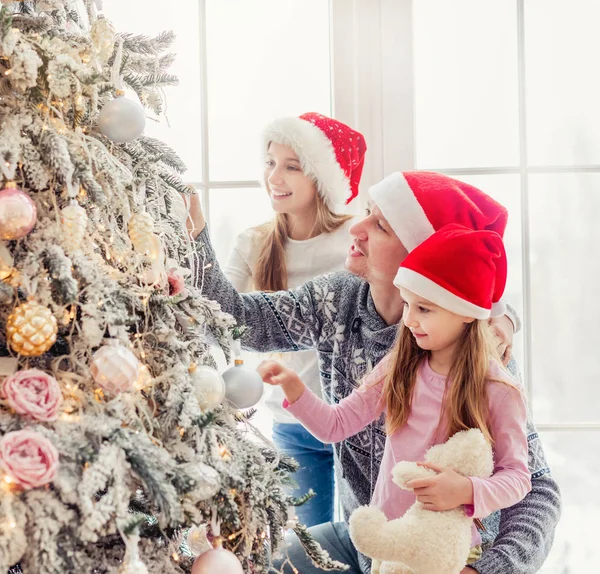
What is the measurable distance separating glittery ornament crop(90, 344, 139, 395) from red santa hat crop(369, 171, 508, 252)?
2.23 feet

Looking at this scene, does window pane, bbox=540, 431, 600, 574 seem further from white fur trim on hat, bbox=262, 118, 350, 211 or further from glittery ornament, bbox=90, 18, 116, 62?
glittery ornament, bbox=90, 18, 116, 62

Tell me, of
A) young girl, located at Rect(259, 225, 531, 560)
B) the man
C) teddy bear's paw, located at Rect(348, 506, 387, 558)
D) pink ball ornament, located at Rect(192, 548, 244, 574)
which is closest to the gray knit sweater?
the man

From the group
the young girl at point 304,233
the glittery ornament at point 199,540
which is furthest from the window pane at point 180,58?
the glittery ornament at point 199,540

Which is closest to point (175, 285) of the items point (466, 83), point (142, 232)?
point (142, 232)

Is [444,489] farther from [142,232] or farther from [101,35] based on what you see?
[101,35]

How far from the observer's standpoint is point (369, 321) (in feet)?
4.41

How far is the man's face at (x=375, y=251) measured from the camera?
1.28 metres

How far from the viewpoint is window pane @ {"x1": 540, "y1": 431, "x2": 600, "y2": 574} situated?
5.63ft

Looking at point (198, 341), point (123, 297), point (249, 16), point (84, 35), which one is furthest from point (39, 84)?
point (249, 16)

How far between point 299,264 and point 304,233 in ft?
0.29

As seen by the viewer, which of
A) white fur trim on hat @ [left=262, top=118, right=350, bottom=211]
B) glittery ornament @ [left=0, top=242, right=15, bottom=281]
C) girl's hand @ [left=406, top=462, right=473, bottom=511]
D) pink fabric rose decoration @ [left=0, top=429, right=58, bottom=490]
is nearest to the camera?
pink fabric rose decoration @ [left=0, top=429, right=58, bottom=490]

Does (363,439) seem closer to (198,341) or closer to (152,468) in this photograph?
(198,341)

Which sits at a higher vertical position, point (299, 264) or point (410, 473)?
point (299, 264)

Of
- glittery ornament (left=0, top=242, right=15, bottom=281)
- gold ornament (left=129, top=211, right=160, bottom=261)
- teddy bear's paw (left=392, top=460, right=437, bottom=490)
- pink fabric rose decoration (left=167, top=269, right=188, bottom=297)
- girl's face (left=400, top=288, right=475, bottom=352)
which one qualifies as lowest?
teddy bear's paw (left=392, top=460, right=437, bottom=490)
